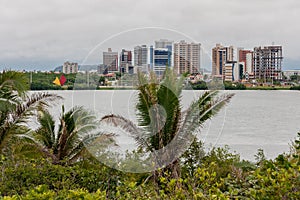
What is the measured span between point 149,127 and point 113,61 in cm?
152

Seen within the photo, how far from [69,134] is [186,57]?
120 inches

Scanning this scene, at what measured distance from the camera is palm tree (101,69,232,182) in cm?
817

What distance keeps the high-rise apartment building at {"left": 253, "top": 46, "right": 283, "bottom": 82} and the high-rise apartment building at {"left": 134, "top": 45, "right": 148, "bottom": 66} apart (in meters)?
15.4

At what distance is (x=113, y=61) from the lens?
7.68 meters

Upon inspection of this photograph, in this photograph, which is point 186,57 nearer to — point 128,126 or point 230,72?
point 128,126

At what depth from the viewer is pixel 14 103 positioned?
7.49 m

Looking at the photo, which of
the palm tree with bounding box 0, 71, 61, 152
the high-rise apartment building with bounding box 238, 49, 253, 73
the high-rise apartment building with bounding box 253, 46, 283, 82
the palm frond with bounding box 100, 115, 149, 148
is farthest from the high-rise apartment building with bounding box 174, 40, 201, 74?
the high-rise apartment building with bounding box 253, 46, 283, 82

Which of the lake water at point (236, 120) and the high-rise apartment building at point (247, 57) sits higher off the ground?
the high-rise apartment building at point (247, 57)

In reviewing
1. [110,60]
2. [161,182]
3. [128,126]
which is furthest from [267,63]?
[161,182]

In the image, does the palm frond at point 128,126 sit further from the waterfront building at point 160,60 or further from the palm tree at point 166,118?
the waterfront building at point 160,60

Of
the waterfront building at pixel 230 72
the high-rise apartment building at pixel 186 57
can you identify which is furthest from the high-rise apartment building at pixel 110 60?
the waterfront building at pixel 230 72

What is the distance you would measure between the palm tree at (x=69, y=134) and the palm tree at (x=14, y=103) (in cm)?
135

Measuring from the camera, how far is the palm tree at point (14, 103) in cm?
715

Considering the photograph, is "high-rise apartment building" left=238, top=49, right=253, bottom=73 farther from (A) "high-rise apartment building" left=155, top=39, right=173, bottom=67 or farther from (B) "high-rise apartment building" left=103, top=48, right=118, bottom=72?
(B) "high-rise apartment building" left=103, top=48, right=118, bottom=72
